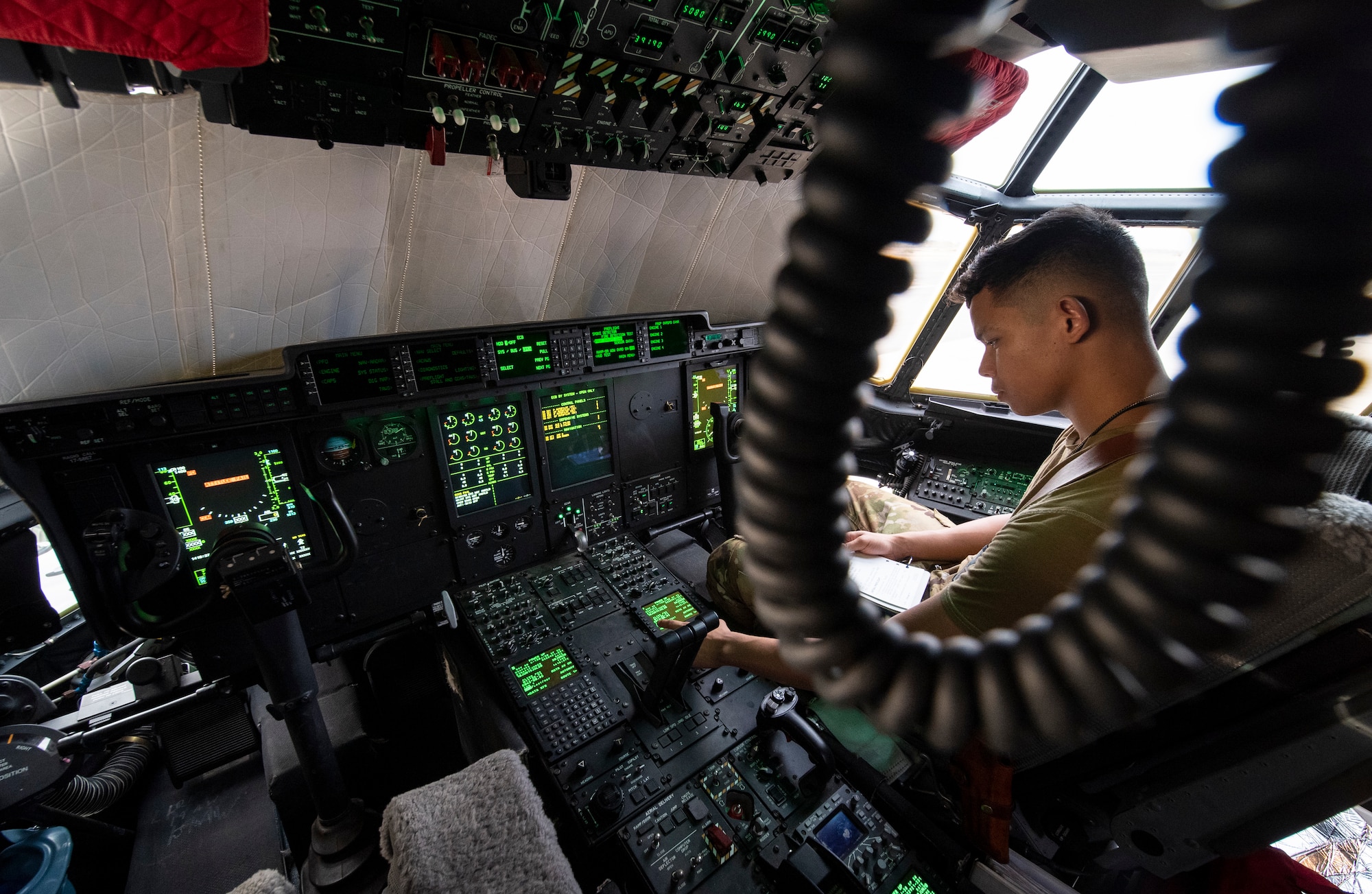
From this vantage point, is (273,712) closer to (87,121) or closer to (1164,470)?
(87,121)

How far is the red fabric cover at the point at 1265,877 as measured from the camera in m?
1.08

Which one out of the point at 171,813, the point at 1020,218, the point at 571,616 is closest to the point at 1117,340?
the point at 571,616

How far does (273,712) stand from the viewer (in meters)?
1.48

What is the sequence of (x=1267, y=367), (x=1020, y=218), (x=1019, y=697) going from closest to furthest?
1. (x=1267, y=367)
2. (x=1019, y=697)
3. (x=1020, y=218)

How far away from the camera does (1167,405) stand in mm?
324

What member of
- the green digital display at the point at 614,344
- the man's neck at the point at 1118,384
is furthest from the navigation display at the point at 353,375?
the man's neck at the point at 1118,384

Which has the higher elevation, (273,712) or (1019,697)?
(1019,697)

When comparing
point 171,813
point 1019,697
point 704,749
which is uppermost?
point 1019,697

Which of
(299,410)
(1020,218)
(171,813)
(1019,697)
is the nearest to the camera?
(1019,697)

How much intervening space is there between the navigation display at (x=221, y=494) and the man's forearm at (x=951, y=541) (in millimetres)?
2110

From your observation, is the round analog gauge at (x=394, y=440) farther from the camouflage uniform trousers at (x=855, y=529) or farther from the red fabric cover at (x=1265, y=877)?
the red fabric cover at (x=1265, y=877)

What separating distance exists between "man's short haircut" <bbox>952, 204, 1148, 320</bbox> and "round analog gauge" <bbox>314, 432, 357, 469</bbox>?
1996 mm

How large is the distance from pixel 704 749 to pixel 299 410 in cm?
155

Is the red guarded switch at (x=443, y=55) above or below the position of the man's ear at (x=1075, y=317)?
above
